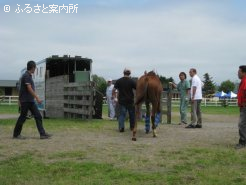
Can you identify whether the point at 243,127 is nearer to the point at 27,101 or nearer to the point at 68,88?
the point at 27,101

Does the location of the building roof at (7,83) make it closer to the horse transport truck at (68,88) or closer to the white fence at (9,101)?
the white fence at (9,101)

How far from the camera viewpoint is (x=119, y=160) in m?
8.55

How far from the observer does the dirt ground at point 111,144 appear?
8.88 metres

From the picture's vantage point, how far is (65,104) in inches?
876

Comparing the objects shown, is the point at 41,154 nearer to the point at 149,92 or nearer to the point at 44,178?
the point at 44,178

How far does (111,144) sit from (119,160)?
2.26 m

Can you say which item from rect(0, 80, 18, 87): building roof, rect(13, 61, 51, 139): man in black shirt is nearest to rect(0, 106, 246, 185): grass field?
rect(13, 61, 51, 139): man in black shirt

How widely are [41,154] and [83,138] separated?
2.73 m

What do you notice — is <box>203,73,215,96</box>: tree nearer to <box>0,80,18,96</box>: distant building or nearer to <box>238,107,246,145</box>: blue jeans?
<box>0,80,18,96</box>: distant building

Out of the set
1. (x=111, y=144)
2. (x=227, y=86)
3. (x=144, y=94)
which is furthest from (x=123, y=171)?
(x=227, y=86)

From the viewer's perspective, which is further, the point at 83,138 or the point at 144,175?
the point at 83,138

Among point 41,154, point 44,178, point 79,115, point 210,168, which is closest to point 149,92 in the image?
point 41,154

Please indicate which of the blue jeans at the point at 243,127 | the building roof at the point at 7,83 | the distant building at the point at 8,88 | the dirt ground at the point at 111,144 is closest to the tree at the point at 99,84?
the dirt ground at the point at 111,144

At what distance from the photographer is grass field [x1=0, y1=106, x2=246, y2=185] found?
279 inches
